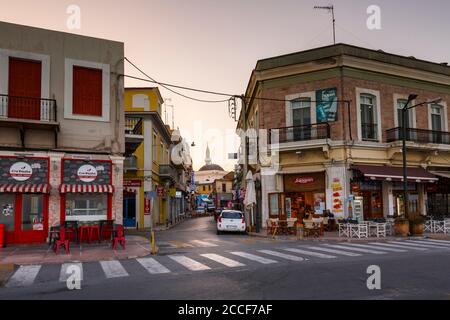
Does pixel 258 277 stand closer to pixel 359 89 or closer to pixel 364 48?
pixel 359 89

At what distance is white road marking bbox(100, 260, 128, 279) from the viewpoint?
10469 millimetres

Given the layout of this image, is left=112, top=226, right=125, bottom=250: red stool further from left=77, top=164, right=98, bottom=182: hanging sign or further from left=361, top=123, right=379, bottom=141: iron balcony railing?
left=361, top=123, right=379, bottom=141: iron balcony railing

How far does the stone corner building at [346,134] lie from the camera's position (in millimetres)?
24734

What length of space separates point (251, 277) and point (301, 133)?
55.9 feet

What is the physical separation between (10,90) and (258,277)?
46.0 feet

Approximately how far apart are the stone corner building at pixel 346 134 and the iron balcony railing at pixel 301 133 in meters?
0.06

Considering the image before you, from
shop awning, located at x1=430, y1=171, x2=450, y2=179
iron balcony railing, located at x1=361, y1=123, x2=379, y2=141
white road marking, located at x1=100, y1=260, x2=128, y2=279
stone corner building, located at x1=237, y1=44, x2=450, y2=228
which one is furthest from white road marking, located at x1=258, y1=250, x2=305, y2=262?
shop awning, located at x1=430, y1=171, x2=450, y2=179

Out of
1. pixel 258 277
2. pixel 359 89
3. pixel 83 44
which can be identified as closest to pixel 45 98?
pixel 83 44

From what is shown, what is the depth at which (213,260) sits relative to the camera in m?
12.9

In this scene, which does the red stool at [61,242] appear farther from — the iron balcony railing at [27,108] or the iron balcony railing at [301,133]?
the iron balcony railing at [301,133]

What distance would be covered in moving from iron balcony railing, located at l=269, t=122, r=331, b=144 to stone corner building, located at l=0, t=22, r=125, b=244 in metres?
10.4

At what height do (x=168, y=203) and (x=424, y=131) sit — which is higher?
(x=424, y=131)

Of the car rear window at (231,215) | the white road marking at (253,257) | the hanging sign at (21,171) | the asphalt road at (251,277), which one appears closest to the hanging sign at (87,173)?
the hanging sign at (21,171)

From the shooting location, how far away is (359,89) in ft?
83.5
